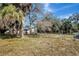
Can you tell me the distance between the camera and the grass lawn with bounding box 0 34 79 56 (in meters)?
1.81

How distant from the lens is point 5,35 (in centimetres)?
185

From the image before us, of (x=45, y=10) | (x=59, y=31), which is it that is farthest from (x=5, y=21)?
(x=59, y=31)

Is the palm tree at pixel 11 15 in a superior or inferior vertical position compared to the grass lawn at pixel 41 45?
superior

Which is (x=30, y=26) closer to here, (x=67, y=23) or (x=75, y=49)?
(x=67, y=23)

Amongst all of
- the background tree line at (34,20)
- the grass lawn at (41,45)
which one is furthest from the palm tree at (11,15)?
the grass lawn at (41,45)

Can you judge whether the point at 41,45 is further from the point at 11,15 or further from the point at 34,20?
the point at 11,15

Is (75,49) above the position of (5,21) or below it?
below

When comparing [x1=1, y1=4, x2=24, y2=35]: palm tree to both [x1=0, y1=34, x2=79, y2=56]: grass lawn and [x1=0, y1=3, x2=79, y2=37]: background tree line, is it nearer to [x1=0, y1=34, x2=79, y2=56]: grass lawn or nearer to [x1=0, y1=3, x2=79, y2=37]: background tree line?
[x1=0, y1=3, x2=79, y2=37]: background tree line

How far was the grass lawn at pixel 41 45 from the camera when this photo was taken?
5.93 feet

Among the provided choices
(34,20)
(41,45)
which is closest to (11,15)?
(34,20)

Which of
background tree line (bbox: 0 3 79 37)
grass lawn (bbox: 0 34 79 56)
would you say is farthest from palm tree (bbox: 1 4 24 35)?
grass lawn (bbox: 0 34 79 56)

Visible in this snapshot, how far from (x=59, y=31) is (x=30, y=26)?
30 centimetres

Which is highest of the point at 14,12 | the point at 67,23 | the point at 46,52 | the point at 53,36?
the point at 14,12

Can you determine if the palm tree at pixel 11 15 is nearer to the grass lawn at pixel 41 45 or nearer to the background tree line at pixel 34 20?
the background tree line at pixel 34 20
